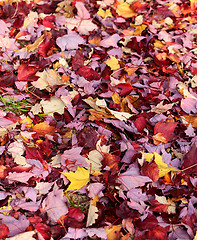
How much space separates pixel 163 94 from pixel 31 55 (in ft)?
3.81

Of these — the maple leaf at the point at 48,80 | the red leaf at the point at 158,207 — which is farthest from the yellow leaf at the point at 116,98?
the red leaf at the point at 158,207

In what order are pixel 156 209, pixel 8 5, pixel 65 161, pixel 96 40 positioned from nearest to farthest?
1. pixel 156 209
2. pixel 65 161
3. pixel 96 40
4. pixel 8 5

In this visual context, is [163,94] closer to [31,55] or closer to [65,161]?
[65,161]

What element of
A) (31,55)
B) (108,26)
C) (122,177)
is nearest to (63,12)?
(108,26)

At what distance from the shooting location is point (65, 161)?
4.85 ft

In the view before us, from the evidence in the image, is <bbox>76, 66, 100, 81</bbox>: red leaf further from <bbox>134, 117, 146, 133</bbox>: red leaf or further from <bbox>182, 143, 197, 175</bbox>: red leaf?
<bbox>182, 143, 197, 175</bbox>: red leaf

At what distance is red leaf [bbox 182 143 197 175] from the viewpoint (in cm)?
145

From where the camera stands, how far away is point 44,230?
123 cm

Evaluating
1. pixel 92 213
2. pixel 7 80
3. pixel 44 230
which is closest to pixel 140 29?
pixel 7 80

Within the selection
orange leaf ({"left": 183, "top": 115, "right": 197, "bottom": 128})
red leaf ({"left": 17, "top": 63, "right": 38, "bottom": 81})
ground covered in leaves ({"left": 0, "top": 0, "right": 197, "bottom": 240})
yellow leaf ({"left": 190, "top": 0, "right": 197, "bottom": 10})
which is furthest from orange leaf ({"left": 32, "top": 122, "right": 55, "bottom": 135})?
yellow leaf ({"left": 190, "top": 0, "right": 197, "bottom": 10})

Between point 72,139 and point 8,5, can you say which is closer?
point 72,139

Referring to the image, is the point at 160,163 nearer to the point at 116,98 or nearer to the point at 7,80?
the point at 116,98

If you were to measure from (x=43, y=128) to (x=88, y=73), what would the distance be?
1.95 feet

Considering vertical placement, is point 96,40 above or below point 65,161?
above
